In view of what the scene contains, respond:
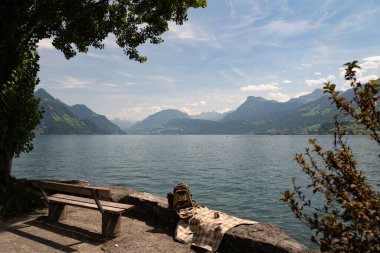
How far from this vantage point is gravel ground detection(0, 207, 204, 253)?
29.4ft

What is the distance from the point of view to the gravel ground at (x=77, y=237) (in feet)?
29.4

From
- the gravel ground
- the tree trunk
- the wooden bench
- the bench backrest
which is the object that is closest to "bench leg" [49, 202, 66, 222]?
the wooden bench

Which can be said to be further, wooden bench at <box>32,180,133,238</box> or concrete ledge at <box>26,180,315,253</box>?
wooden bench at <box>32,180,133,238</box>

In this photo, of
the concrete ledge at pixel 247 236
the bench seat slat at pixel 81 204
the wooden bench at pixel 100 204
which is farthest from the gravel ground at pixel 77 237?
the bench seat slat at pixel 81 204

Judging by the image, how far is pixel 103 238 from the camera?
9.77 m

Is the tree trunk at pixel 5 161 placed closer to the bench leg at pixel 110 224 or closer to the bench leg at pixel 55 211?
the bench leg at pixel 55 211

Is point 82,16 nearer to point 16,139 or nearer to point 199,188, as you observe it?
point 16,139

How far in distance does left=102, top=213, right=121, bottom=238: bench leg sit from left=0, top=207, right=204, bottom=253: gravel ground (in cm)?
22

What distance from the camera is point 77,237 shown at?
9836 millimetres

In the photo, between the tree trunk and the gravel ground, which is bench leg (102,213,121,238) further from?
the tree trunk

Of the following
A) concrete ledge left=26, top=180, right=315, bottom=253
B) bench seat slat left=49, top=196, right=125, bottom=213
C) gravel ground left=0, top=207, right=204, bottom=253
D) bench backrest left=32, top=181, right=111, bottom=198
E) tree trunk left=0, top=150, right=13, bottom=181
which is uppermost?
tree trunk left=0, top=150, right=13, bottom=181

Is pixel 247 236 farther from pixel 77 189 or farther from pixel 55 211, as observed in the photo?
pixel 55 211

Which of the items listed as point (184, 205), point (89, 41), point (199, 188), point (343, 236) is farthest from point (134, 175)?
point (343, 236)

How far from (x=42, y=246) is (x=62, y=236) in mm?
957
